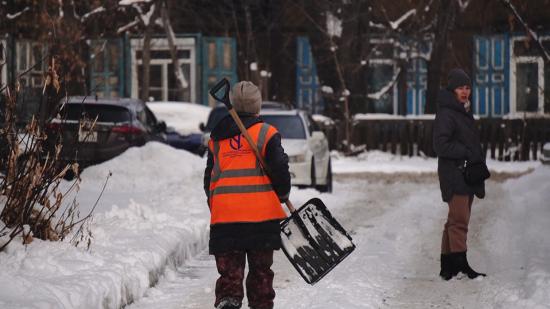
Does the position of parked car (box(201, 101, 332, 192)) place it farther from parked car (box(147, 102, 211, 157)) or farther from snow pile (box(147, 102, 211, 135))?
snow pile (box(147, 102, 211, 135))

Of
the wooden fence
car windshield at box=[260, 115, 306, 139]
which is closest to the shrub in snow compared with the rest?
car windshield at box=[260, 115, 306, 139]

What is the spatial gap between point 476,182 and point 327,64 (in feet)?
67.6

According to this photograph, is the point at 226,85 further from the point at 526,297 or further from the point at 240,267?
the point at 526,297

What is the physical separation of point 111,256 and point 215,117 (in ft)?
37.3

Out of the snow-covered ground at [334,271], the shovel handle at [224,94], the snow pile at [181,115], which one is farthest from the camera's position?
the snow pile at [181,115]

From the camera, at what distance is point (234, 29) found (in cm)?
3416

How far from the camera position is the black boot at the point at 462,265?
991 cm

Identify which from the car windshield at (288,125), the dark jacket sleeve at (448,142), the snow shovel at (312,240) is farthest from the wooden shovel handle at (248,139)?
the car windshield at (288,125)

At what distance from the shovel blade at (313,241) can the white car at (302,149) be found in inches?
389

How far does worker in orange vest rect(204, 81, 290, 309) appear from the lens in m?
7.30

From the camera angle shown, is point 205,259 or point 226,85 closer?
point 226,85

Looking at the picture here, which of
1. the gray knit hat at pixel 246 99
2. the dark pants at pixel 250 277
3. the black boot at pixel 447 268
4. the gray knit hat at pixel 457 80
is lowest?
the black boot at pixel 447 268

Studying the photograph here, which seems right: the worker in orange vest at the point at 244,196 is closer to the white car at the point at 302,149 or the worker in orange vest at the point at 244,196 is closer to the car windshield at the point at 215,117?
the white car at the point at 302,149

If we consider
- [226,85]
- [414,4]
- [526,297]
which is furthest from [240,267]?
[414,4]
